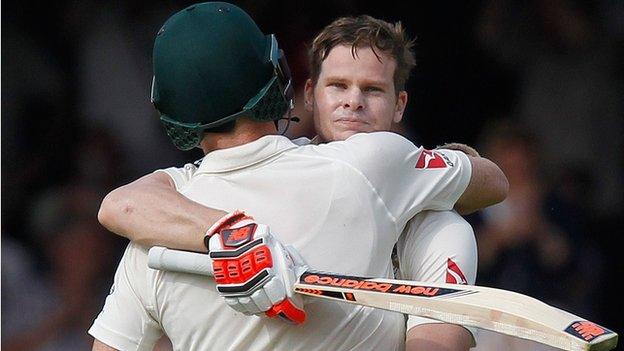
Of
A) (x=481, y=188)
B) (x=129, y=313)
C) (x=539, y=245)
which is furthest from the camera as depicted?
(x=539, y=245)

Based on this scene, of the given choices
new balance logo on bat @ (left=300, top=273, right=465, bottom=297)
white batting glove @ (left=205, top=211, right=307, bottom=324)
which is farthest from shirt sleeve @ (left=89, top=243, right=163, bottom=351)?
new balance logo on bat @ (left=300, top=273, right=465, bottom=297)

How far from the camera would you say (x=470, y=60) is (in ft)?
17.3

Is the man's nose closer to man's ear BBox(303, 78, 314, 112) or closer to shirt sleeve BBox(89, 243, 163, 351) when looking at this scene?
man's ear BBox(303, 78, 314, 112)

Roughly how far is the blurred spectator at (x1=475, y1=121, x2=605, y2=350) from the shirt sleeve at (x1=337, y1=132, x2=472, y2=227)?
219 centimetres

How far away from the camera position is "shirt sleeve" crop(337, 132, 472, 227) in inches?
97.0

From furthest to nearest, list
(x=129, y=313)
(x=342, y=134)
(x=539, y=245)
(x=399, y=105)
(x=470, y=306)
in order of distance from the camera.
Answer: (x=539, y=245), (x=399, y=105), (x=342, y=134), (x=129, y=313), (x=470, y=306)

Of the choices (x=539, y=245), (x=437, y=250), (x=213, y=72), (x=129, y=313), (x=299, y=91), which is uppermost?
(x=213, y=72)

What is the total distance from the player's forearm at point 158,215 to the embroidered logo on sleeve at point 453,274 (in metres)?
0.51

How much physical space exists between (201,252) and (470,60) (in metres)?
3.03

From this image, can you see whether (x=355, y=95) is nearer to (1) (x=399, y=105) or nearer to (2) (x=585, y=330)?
(1) (x=399, y=105)

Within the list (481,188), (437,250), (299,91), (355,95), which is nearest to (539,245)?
(299,91)

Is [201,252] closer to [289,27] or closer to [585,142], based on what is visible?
[289,27]

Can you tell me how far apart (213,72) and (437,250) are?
0.60 metres

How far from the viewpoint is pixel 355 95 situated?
309cm
